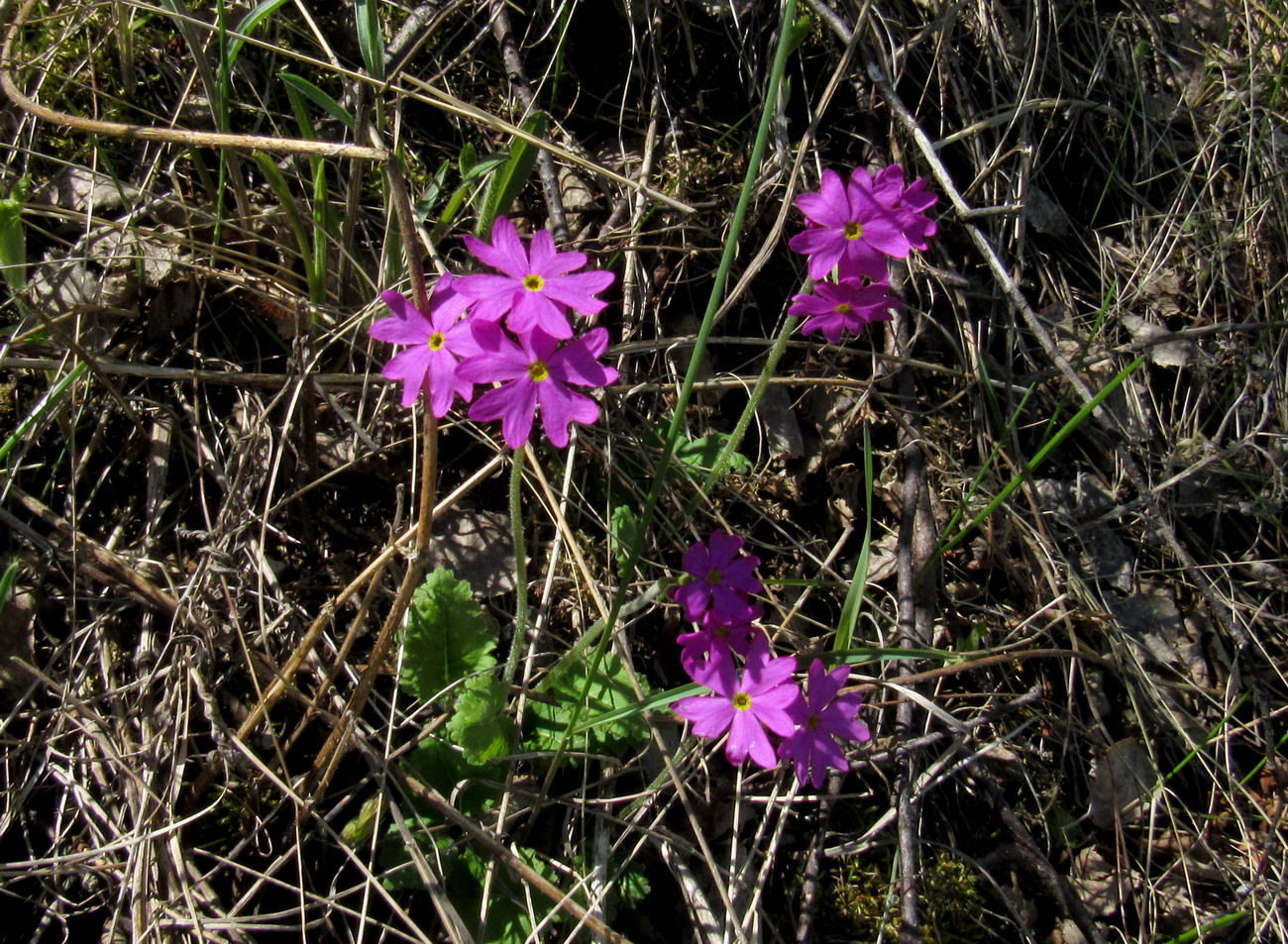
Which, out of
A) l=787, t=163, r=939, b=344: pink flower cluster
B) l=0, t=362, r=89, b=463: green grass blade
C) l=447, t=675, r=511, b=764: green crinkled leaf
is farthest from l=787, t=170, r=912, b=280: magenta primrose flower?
l=0, t=362, r=89, b=463: green grass blade

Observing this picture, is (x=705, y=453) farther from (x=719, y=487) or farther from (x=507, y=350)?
(x=507, y=350)

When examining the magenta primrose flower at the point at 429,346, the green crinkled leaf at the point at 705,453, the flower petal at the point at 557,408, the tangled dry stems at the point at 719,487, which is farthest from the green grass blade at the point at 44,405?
the green crinkled leaf at the point at 705,453

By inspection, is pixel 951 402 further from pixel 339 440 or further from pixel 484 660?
pixel 339 440

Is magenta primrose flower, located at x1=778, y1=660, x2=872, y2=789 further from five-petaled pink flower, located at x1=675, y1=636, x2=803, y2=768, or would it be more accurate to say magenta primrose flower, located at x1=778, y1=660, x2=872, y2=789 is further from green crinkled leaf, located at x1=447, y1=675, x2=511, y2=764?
green crinkled leaf, located at x1=447, y1=675, x2=511, y2=764

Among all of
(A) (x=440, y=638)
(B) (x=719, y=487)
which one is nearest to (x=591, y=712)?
(A) (x=440, y=638)

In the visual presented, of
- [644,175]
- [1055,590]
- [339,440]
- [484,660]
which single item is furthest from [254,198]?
[1055,590]

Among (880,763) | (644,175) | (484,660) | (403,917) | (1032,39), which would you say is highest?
(1032,39)
